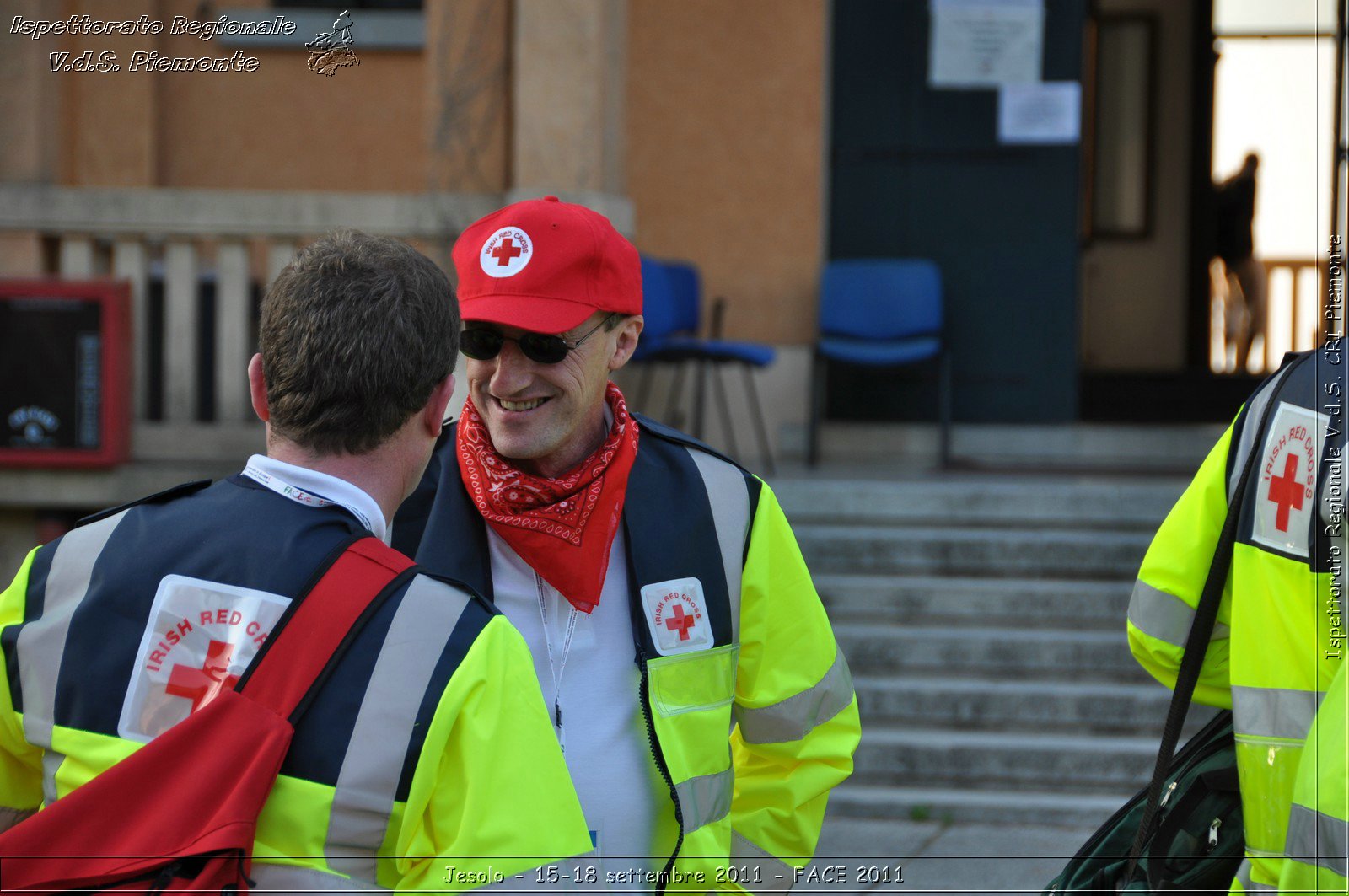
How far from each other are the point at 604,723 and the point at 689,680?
15 centimetres

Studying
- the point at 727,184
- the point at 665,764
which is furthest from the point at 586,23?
the point at 665,764

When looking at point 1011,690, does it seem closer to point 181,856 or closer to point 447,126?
point 447,126

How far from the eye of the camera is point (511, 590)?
2.15 m

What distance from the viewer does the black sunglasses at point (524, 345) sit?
2.16 m

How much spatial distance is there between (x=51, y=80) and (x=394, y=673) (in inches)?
238

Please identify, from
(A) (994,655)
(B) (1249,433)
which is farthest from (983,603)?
(B) (1249,433)

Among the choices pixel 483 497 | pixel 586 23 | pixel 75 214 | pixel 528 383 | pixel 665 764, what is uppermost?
pixel 586 23

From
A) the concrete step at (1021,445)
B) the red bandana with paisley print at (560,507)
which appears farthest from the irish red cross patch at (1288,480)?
the concrete step at (1021,445)

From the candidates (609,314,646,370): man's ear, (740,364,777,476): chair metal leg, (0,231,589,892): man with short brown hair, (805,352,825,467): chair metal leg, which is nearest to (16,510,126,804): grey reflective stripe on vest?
(0,231,589,892): man with short brown hair

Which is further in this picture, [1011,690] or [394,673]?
[1011,690]

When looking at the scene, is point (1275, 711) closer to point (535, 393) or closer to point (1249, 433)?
point (1249, 433)

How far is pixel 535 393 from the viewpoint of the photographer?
2.20 m

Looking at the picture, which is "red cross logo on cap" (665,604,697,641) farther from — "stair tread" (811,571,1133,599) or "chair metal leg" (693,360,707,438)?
"chair metal leg" (693,360,707,438)

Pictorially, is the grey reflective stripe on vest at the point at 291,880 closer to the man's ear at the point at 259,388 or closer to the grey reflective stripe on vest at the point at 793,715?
the man's ear at the point at 259,388
